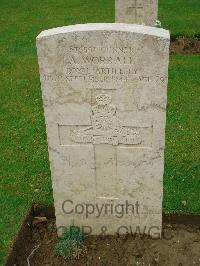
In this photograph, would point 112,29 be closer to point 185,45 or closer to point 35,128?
point 35,128

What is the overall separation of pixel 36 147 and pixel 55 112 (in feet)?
9.47

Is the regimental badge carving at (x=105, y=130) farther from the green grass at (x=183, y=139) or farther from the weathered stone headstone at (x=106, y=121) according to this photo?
the green grass at (x=183, y=139)

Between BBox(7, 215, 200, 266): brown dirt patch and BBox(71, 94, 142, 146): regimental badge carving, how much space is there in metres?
1.12

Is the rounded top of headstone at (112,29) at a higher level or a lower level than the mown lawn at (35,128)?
higher

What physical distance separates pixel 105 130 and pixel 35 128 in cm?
354

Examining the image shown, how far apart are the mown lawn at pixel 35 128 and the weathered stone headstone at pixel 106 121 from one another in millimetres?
899

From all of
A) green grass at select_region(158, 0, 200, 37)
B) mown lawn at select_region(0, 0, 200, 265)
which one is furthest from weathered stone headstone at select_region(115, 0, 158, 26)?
green grass at select_region(158, 0, 200, 37)

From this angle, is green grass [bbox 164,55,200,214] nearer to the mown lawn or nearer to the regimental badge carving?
the mown lawn

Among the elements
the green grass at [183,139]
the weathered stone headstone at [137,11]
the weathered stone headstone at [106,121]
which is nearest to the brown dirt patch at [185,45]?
the green grass at [183,139]

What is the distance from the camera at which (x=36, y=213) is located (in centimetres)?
524

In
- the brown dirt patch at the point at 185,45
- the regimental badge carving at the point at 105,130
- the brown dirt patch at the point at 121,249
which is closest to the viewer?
the regimental badge carving at the point at 105,130

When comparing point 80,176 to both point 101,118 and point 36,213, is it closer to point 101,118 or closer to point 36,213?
point 101,118

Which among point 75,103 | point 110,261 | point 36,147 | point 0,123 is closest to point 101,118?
point 75,103

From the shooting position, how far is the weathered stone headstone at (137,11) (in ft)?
35.0
